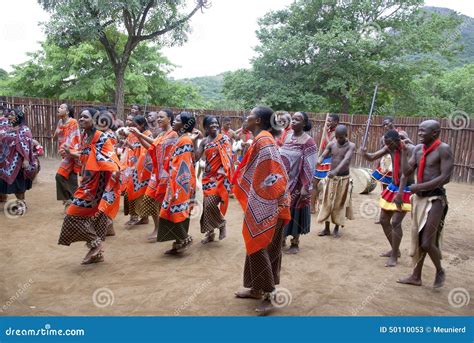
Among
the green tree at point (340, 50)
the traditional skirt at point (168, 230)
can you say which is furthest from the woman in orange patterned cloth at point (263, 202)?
the green tree at point (340, 50)

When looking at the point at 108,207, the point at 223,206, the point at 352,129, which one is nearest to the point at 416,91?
the point at 352,129

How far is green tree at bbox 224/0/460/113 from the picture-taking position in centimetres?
1920

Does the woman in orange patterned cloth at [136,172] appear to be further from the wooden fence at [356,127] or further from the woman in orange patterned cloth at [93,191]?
the wooden fence at [356,127]

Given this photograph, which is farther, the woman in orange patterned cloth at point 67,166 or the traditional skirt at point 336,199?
the woman in orange patterned cloth at point 67,166

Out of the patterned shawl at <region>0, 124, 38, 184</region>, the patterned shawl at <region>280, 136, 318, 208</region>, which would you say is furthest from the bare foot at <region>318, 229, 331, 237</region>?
the patterned shawl at <region>0, 124, 38, 184</region>

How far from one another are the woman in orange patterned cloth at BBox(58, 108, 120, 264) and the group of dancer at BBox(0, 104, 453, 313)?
11 millimetres

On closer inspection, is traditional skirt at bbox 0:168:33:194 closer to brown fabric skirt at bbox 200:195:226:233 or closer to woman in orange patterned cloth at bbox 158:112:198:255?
woman in orange patterned cloth at bbox 158:112:198:255

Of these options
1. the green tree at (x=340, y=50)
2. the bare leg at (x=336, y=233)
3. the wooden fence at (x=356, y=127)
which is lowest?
the bare leg at (x=336, y=233)

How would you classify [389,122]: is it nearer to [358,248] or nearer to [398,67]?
[358,248]

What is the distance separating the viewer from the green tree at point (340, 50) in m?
19.2

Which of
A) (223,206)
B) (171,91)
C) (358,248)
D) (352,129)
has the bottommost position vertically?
(358,248)

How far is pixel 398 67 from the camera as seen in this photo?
19.3m

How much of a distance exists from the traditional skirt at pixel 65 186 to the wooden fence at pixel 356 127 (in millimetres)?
7977

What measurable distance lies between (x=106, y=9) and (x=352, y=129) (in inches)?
373
